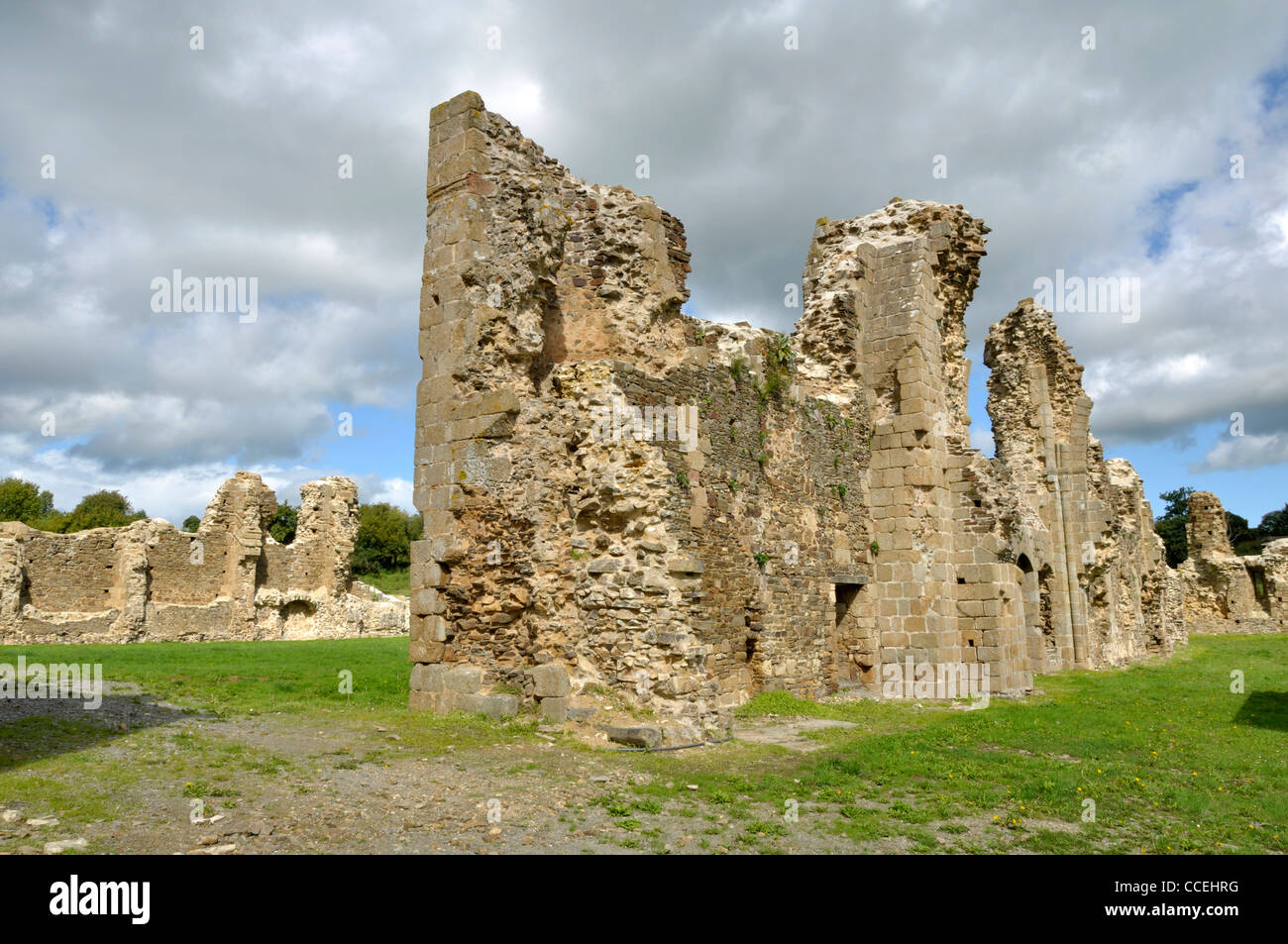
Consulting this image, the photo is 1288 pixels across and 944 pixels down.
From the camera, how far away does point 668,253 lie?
37.8ft

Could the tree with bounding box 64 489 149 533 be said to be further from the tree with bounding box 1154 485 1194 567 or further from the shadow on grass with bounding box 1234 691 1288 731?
the tree with bounding box 1154 485 1194 567

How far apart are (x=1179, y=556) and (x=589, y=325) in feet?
219

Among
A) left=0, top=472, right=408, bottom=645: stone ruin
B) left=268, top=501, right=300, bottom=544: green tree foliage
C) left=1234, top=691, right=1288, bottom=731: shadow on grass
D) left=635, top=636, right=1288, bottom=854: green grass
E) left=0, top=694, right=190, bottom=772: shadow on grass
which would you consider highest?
left=268, top=501, right=300, bottom=544: green tree foliage

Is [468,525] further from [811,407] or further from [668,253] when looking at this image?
[811,407]

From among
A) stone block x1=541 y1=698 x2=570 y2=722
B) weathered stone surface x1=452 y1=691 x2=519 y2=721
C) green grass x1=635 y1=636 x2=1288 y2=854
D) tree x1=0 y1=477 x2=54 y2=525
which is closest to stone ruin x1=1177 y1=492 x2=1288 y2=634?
green grass x1=635 y1=636 x2=1288 y2=854

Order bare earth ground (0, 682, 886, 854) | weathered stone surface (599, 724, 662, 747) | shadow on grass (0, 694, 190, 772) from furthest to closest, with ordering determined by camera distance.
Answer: weathered stone surface (599, 724, 662, 747), shadow on grass (0, 694, 190, 772), bare earth ground (0, 682, 886, 854)

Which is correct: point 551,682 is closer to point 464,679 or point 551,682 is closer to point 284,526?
point 464,679

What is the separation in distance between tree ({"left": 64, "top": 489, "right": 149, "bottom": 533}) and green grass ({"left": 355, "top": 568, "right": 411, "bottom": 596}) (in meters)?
13.4

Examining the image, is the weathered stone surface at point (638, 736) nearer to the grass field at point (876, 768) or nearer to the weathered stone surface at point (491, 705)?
A: the grass field at point (876, 768)

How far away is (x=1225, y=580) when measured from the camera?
34188 millimetres

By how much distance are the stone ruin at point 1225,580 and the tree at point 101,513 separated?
2059 inches

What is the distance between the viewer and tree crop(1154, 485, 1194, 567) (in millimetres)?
Answer: 63906

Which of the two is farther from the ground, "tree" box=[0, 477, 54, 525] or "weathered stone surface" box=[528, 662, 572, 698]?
"tree" box=[0, 477, 54, 525]
